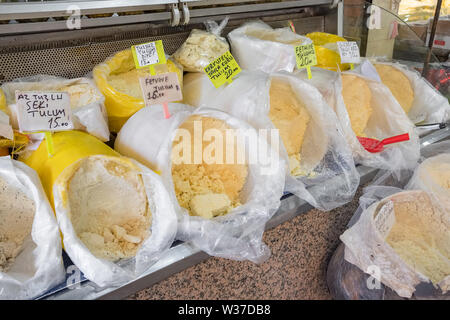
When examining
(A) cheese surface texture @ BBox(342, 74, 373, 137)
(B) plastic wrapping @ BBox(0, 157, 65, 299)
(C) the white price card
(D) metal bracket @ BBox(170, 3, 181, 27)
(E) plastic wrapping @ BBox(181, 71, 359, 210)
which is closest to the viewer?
(B) plastic wrapping @ BBox(0, 157, 65, 299)

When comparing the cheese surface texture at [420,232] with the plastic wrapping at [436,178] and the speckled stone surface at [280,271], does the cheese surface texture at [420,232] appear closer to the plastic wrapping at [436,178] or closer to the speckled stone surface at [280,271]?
the plastic wrapping at [436,178]

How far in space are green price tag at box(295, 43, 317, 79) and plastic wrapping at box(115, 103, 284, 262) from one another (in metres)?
0.54

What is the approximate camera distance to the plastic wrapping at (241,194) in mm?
973

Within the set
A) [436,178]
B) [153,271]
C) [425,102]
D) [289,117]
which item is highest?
[289,117]

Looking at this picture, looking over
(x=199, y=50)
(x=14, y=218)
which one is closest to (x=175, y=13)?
(x=199, y=50)

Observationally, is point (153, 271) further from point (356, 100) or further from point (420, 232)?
point (356, 100)

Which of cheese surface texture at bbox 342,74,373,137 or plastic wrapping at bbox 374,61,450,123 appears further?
plastic wrapping at bbox 374,61,450,123

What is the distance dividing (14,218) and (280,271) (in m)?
0.87

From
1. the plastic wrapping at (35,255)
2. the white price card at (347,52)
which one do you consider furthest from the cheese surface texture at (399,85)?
the plastic wrapping at (35,255)

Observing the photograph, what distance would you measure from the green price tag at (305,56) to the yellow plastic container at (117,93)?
0.52 meters

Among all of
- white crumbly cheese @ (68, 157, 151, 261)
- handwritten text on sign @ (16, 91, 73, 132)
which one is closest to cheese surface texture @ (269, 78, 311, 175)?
white crumbly cheese @ (68, 157, 151, 261)

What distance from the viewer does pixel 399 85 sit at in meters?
1.75

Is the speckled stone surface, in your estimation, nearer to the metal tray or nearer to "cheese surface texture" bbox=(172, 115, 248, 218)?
the metal tray

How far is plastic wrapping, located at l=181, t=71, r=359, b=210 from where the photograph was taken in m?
1.22
